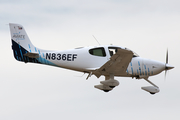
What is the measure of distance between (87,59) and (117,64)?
2.06 m

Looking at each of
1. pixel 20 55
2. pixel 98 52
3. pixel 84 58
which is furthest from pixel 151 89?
pixel 20 55

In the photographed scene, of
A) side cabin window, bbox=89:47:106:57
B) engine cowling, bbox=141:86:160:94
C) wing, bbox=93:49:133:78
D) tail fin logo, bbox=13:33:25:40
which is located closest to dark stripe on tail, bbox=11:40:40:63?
tail fin logo, bbox=13:33:25:40

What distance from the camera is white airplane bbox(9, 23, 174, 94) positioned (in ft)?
67.8

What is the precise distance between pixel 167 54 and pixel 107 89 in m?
4.54

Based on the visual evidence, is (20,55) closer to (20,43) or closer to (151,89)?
(20,43)

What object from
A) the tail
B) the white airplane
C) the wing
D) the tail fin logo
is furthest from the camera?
the tail fin logo

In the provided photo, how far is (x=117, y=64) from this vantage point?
773 inches

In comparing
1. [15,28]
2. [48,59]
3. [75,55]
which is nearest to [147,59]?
[75,55]

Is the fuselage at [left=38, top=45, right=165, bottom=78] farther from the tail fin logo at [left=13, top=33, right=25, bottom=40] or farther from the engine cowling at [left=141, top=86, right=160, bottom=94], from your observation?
the engine cowling at [left=141, top=86, right=160, bottom=94]

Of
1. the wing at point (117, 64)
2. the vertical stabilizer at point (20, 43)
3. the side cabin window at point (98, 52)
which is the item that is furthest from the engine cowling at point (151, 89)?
the vertical stabilizer at point (20, 43)

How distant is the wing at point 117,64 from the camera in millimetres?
18547

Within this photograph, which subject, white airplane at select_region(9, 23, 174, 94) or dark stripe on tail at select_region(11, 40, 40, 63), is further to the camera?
dark stripe on tail at select_region(11, 40, 40, 63)

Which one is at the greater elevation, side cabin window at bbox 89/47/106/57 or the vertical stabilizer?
the vertical stabilizer

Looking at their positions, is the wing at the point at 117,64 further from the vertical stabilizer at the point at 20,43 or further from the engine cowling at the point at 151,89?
the vertical stabilizer at the point at 20,43
